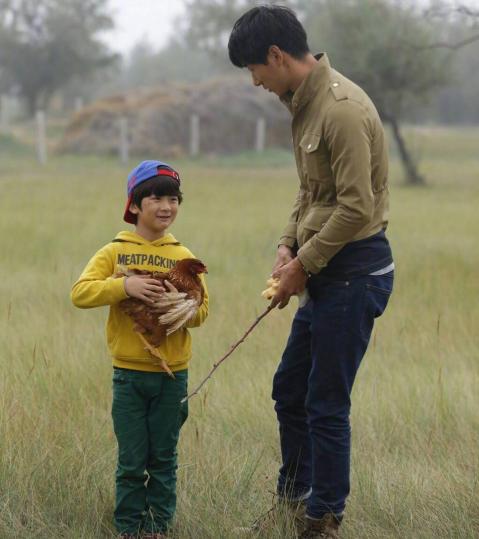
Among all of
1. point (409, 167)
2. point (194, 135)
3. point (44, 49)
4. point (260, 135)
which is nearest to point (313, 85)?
point (409, 167)

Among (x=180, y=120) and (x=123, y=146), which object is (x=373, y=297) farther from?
(x=180, y=120)

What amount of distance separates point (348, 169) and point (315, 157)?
160 mm

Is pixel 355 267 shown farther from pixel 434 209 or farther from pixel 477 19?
pixel 434 209

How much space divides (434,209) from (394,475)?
39.5 feet

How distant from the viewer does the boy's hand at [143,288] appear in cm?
329

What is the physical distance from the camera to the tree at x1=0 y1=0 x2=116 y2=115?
154 ft

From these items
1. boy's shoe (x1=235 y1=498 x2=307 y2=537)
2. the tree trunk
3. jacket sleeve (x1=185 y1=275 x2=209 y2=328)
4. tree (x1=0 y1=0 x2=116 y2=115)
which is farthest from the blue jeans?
tree (x1=0 y1=0 x2=116 y2=115)

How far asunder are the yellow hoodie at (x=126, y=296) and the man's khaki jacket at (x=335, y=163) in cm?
50

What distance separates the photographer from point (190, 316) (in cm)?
337

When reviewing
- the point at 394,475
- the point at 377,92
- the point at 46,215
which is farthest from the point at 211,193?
the point at 394,475

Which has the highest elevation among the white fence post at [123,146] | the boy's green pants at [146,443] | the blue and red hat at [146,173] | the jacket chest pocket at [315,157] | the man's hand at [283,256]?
the jacket chest pocket at [315,157]

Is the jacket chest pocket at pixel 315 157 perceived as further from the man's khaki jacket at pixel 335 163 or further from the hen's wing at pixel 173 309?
the hen's wing at pixel 173 309

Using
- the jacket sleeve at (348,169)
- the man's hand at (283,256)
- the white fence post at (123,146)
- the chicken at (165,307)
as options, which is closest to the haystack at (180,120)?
the white fence post at (123,146)

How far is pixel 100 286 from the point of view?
10.9 ft
